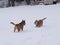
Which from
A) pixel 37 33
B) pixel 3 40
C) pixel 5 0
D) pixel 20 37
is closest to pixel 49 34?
pixel 37 33

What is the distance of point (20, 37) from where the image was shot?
619 cm

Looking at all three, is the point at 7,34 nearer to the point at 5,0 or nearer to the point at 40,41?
the point at 40,41

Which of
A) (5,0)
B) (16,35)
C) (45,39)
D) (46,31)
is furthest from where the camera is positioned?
(5,0)

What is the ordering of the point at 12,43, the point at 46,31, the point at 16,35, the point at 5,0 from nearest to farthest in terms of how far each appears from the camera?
the point at 12,43, the point at 16,35, the point at 46,31, the point at 5,0

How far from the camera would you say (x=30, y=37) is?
6164mm

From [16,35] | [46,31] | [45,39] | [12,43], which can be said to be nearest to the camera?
[12,43]

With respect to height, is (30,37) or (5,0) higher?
(30,37)

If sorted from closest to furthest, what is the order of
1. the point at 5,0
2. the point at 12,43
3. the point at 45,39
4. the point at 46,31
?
the point at 12,43, the point at 45,39, the point at 46,31, the point at 5,0

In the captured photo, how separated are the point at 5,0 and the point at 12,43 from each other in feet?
56.3

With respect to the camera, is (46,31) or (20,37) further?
(46,31)

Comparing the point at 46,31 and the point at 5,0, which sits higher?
the point at 46,31

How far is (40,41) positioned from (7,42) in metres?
0.78

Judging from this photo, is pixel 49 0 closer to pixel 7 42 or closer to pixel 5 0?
pixel 5 0

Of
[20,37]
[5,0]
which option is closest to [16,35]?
[20,37]
